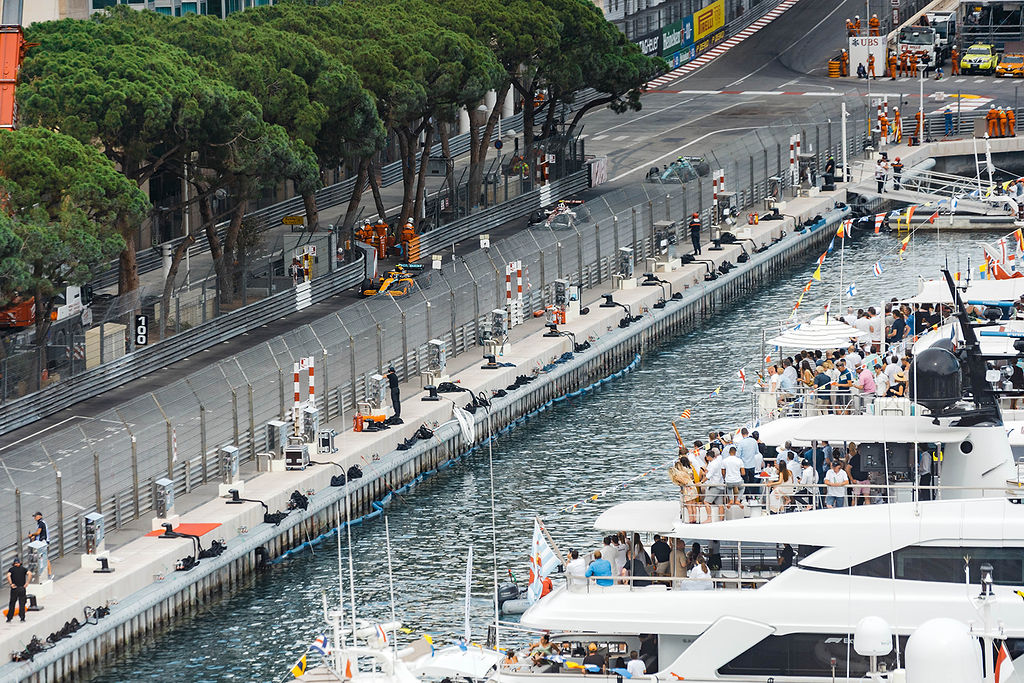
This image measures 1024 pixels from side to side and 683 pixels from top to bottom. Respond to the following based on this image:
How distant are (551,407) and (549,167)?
3828 centimetres

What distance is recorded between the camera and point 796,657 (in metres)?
45.7

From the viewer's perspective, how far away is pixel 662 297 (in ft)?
311

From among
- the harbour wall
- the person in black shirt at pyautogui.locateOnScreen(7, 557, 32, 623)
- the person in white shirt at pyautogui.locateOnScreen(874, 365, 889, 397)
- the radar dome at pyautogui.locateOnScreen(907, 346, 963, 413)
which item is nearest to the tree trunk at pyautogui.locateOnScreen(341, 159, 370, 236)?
the harbour wall

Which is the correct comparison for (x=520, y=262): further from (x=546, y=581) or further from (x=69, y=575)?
(x=546, y=581)

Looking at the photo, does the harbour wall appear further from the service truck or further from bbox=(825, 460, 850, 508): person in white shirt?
the service truck

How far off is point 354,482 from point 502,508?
483cm

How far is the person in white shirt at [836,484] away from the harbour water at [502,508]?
1118 centimetres

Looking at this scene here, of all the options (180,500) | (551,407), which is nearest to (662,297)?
(551,407)

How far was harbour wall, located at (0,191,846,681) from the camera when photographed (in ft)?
179

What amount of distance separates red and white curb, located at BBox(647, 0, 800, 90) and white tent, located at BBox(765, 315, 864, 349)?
8802 centimetres

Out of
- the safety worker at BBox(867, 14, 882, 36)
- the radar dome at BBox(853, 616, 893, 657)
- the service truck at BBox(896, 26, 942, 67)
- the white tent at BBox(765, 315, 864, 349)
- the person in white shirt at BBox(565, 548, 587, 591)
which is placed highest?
the safety worker at BBox(867, 14, 882, 36)

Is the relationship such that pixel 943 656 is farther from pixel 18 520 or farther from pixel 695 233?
pixel 695 233

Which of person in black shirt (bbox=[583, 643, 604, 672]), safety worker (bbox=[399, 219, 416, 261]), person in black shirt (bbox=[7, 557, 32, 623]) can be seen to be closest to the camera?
person in black shirt (bbox=[583, 643, 604, 672])

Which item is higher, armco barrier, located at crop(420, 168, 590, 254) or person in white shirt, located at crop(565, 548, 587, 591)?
person in white shirt, located at crop(565, 548, 587, 591)
